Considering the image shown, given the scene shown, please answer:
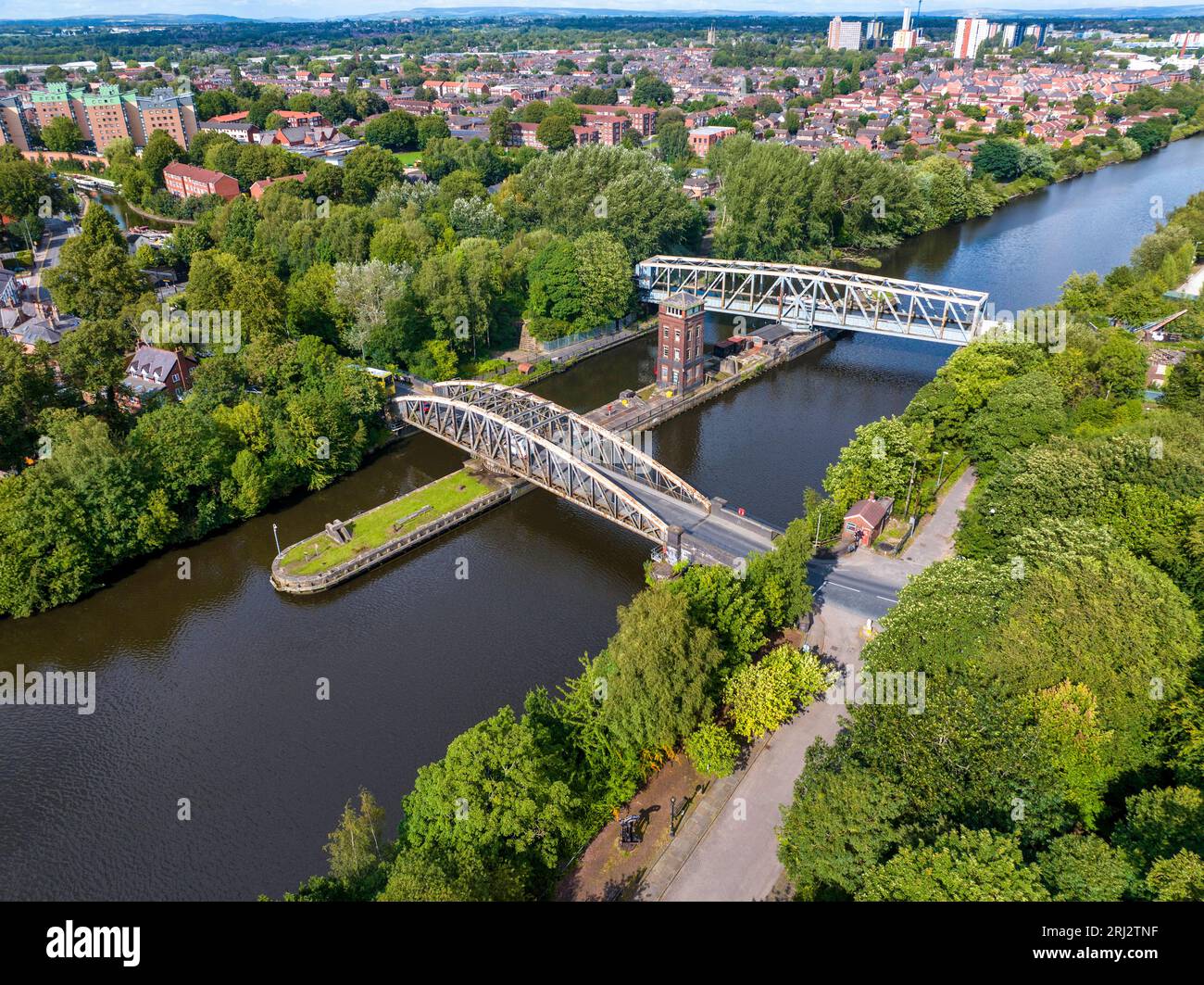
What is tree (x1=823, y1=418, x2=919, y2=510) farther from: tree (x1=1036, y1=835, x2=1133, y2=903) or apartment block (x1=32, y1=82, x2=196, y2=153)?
apartment block (x1=32, y1=82, x2=196, y2=153)

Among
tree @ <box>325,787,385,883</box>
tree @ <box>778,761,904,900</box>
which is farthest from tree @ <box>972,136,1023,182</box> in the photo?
tree @ <box>325,787,385,883</box>

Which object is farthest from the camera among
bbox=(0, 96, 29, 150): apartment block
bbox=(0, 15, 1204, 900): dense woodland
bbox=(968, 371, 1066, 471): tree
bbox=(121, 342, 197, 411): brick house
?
bbox=(0, 96, 29, 150): apartment block

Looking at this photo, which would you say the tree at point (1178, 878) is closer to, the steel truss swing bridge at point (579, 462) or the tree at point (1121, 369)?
the steel truss swing bridge at point (579, 462)

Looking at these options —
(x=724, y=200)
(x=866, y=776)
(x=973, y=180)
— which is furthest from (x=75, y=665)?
(x=973, y=180)

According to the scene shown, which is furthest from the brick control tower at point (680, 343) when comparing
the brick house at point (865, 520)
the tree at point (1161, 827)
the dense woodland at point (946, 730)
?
the tree at point (1161, 827)

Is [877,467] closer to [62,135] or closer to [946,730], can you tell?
[946,730]

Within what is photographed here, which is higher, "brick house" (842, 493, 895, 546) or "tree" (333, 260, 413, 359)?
"tree" (333, 260, 413, 359)
